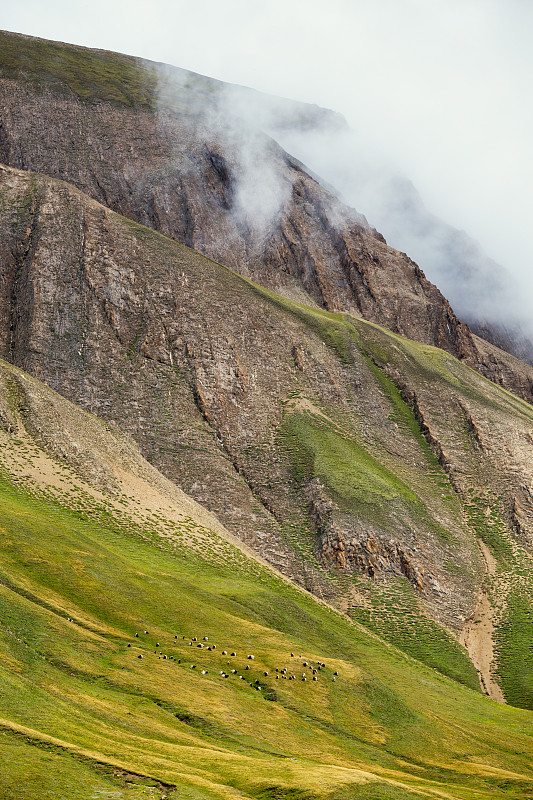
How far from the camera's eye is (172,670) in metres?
52.2

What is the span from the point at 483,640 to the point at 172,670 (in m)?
61.0

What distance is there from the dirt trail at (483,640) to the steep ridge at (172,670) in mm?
8134

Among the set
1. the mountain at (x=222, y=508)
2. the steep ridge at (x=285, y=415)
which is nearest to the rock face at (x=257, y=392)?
the steep ridge at (x=285, y=415)

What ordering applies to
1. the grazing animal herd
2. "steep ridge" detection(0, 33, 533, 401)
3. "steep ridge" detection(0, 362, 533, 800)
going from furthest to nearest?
"steep ridge" detection(0, 33, 533, 401) < the grazing animal herd < "steep ridge" detection(0, 362, 533, 800)

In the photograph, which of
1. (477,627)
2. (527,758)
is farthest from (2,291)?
(527,758)

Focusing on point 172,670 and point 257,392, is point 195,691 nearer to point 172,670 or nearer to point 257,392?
point 172,670

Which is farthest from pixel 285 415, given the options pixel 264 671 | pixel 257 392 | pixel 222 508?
pixel 264 671

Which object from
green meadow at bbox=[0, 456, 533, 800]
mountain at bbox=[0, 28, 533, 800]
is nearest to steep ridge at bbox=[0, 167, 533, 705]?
mountain at bbox=[0, 28, 533, 800]

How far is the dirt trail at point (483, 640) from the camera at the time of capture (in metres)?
90.1

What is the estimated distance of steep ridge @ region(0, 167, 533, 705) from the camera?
347 feet

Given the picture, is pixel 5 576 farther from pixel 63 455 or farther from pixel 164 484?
pixel 164 484

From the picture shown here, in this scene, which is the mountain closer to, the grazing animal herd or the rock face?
the grazing animal herd

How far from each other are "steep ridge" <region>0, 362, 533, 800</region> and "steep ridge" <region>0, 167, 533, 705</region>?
13.3 meters

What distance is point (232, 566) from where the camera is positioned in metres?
86.6
